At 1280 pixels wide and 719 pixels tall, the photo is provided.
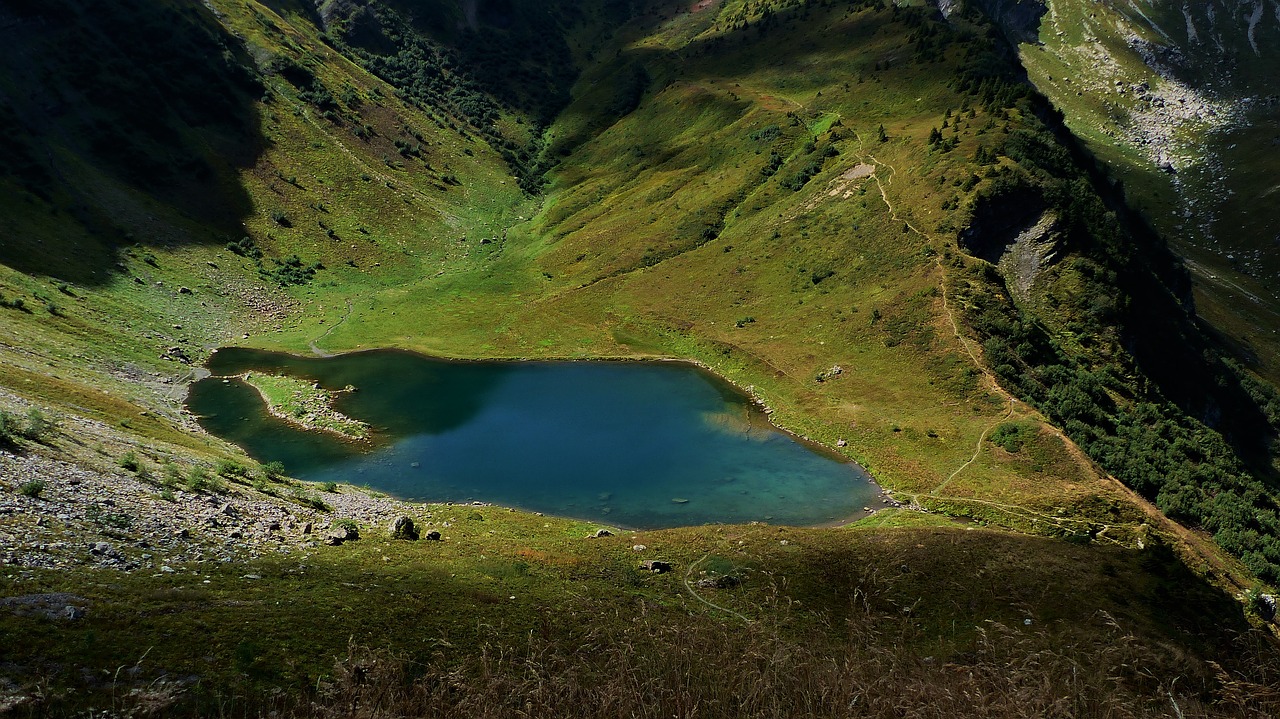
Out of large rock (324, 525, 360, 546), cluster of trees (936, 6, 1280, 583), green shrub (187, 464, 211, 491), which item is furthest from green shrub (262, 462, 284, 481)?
cluster of trees (936, 6, 1280, 583)

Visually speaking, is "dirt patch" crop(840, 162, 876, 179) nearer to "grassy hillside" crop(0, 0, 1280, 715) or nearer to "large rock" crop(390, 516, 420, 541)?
"grassy hillside" crop(0, 0, 1280, 715)

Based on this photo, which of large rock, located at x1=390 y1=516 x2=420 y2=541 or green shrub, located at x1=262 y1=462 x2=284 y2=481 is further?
green shrub, located at x1=262 y1=462 x2=284 y2=481

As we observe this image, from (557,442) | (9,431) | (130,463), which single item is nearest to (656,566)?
(130,463)

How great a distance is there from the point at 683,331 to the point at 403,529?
188 feet

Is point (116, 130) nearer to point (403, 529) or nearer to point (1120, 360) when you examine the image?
point (403, 529)

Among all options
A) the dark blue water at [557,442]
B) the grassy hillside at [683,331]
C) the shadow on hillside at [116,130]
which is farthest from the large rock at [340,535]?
the shadow on hillside at [116,130]

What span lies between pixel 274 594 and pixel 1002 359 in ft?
212

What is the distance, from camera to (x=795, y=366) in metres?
76.4

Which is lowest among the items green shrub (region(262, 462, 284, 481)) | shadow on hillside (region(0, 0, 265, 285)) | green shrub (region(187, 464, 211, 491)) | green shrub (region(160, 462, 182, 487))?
green shrub (region(262, 462, 284, 481))

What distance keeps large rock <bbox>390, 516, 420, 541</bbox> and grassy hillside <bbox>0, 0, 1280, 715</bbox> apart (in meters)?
1.80

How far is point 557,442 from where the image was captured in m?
63.4

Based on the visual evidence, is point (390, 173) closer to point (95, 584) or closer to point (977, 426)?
point (977, 426)

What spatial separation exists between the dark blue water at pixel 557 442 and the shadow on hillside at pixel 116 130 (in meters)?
29.7

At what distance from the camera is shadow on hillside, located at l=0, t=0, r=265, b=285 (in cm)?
8788
